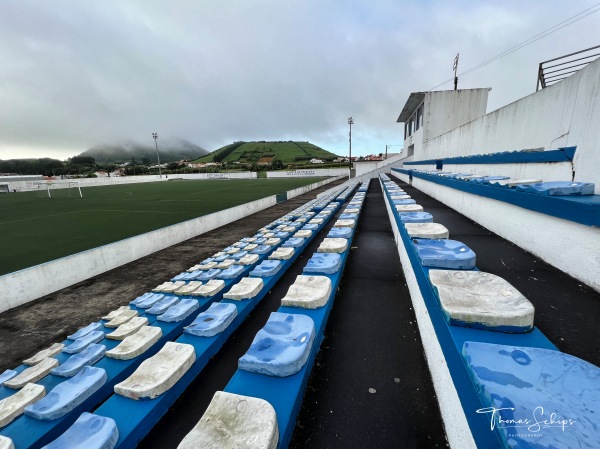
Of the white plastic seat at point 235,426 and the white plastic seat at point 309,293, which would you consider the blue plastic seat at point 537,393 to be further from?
the white plastic seat at point 309,293

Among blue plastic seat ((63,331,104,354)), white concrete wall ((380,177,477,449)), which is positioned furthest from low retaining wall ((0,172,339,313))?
white concrete wall ((380,177,477,449))

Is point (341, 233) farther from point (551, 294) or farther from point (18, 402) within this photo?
point (18, 402)

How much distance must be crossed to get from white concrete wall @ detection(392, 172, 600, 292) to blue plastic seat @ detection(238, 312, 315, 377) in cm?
222

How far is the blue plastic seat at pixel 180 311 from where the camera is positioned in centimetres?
277

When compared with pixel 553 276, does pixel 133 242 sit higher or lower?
lower

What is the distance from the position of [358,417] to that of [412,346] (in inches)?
32.8

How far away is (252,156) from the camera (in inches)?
4838

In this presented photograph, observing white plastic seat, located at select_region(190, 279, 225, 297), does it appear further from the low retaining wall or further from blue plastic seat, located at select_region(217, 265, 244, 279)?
the low retaining wall

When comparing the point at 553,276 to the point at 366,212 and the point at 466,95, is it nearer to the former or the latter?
the point at 366,212

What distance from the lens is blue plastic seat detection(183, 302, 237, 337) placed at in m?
2.31

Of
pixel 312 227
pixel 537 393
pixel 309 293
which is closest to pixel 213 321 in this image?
pixel 309 293

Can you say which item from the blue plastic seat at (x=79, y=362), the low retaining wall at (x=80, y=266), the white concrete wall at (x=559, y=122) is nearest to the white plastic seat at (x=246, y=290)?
the blue plastic seat at (x=79, y=362)

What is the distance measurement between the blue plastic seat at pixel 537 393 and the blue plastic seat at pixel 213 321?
1961 millimetres

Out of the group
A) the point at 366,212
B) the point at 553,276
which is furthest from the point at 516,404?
the point at 366,212
